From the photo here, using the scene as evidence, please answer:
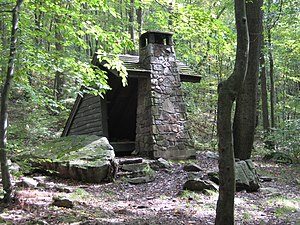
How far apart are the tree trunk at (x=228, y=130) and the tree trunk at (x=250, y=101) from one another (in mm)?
5246

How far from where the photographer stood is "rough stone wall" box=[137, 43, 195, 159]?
373 inches

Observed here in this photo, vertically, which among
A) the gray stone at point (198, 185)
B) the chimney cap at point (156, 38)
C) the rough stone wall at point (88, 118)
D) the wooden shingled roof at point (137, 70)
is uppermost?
the chimney cap at point (156, 38)

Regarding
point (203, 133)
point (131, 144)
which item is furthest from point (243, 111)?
point (203, 133)

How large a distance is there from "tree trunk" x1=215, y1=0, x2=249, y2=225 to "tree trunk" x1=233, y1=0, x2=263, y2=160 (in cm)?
525

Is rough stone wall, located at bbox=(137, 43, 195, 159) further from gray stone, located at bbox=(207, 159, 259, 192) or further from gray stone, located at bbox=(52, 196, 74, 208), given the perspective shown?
gray stone, located at bbox=(52, 196, 74, 208)

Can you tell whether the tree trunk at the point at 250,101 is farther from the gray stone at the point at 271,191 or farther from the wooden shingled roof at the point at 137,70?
the wooden shingled roof at the point at 137,70

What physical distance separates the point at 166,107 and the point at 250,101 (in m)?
2.60

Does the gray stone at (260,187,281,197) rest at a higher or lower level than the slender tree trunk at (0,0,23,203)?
lower

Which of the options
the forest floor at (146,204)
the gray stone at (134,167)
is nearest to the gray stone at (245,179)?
the forest floor at (146,204)

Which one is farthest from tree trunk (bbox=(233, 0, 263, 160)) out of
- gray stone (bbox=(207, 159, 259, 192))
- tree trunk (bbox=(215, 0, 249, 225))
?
tree trunk (bbox=(215, 0, 249, 225))

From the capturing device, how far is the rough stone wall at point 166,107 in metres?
9.47

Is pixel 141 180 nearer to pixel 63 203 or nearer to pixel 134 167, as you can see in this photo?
pixel 134 167

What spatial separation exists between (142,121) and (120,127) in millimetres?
3634

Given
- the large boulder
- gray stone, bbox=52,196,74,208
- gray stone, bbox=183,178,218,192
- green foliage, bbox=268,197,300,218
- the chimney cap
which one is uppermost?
the chimney cap
